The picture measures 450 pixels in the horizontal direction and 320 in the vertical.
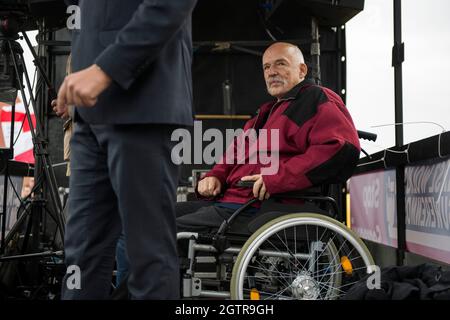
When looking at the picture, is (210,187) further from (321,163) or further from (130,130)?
(130,130)

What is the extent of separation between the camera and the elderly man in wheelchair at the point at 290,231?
171 centimetres

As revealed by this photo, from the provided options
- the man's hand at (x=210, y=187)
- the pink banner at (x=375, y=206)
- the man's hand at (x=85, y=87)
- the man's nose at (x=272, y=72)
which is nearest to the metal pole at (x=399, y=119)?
the pink banner at (x=375, y=206)

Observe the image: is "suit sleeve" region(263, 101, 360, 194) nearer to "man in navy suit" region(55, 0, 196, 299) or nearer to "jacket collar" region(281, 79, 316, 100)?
"jacket collar" region(281, 79, 316, 100)

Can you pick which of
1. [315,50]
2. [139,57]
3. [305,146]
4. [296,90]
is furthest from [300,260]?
[315,50]

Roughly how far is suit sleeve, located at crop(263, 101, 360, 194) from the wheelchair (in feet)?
0.22

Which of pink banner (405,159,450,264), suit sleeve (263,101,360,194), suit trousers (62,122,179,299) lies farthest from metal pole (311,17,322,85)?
suit trousers (62,122,179,299)

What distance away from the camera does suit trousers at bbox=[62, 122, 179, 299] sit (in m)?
1.00

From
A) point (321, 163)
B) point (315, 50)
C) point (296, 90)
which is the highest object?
point (315, 50)

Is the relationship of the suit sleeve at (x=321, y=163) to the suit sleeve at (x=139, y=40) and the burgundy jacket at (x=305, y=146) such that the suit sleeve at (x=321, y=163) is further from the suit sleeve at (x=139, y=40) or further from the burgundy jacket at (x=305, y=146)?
the suit sleeve at (x=139, y=40)

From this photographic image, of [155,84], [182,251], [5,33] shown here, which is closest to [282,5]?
[5,33]

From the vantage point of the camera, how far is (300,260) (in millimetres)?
1779

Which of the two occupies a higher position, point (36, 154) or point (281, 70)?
point (281, 70)

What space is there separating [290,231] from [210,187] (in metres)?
0.47

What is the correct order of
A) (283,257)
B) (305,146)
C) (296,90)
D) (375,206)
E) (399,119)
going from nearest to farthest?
1. (283,257)
2. (305,146)
3. (296,90)
4. (399,119)
5. (375,206)
